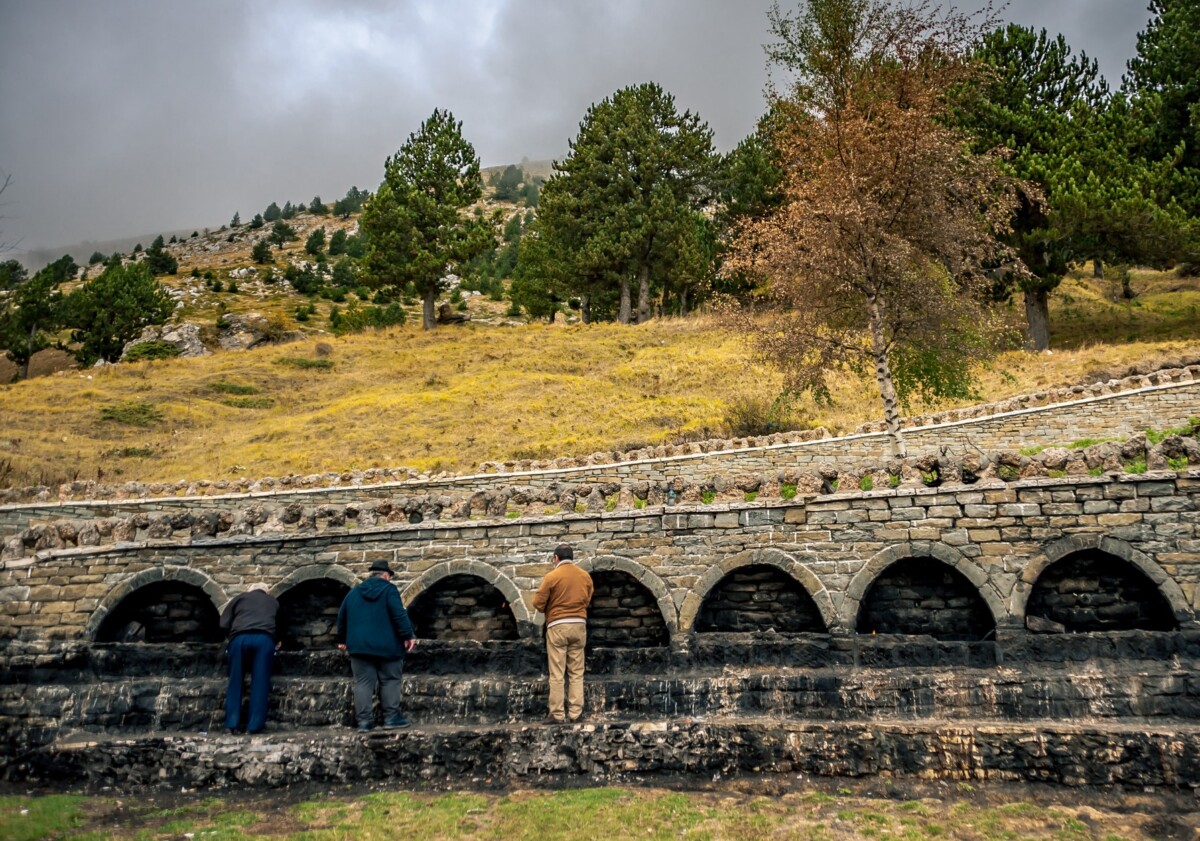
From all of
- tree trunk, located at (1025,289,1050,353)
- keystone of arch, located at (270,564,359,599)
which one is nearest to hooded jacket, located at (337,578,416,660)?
keystone of arch, located at (270,564,359,599)

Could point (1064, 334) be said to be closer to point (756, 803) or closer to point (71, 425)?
point (756, 803)

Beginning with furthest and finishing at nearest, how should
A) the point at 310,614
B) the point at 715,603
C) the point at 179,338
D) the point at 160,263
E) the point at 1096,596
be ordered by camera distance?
the point at 160,263, the point at 179,338, the point at 310,614, the point at 715,603, the point at 1096,596

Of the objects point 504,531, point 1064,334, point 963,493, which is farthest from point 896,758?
point 1064,334

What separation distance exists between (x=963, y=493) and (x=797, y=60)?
48.2 ft

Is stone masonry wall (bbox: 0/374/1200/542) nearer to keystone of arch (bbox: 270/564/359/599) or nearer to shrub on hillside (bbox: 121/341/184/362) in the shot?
keystone of arch (bbox: 270/564/359/599)

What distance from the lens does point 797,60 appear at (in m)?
19.9

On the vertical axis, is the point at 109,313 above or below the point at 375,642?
above

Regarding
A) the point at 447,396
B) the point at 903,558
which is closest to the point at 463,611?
the point at 903,558

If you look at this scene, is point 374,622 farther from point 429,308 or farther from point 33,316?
point 33,316

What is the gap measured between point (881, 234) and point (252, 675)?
14201mm

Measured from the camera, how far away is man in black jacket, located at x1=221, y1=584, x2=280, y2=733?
8.86 m

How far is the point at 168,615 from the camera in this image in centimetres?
1158

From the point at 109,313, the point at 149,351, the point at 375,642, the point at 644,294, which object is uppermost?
the point at 109,313

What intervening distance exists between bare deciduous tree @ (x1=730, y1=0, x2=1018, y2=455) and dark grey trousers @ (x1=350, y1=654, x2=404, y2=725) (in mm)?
10862
